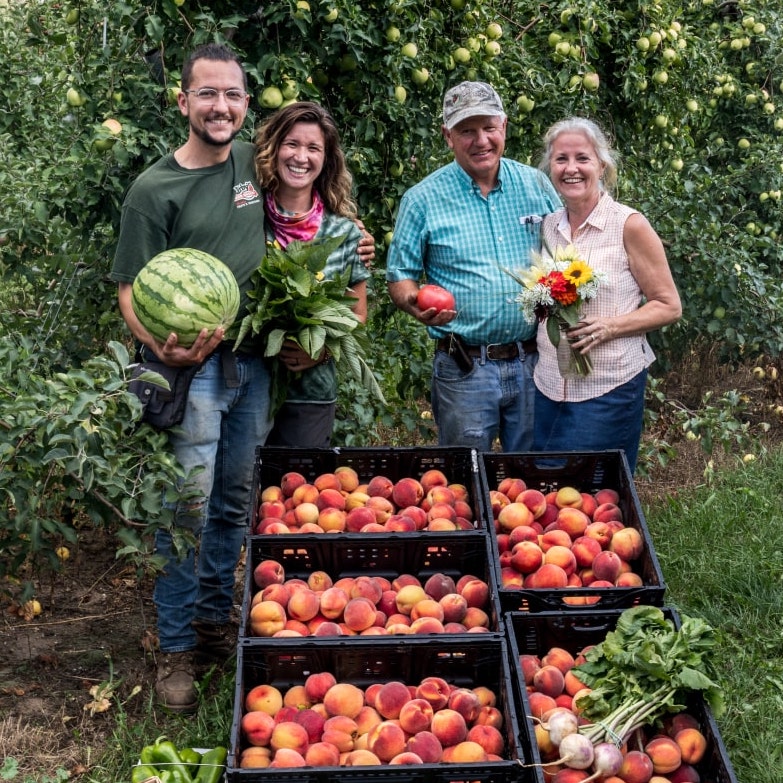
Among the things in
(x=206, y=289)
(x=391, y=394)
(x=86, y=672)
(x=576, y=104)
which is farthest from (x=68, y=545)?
(x=576, y=104)

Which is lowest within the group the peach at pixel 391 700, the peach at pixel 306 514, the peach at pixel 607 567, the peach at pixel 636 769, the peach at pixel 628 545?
the peach at pixel 636 769

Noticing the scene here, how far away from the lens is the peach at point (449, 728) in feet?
7.58

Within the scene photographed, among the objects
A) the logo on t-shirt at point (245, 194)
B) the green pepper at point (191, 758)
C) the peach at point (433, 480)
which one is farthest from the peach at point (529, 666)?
the logo on t-shirt at point (245, 194)

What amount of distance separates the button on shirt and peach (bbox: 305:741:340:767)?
1.83 m

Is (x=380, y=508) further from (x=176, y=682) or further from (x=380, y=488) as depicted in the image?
(x=176, y=682)

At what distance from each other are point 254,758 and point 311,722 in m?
0.16

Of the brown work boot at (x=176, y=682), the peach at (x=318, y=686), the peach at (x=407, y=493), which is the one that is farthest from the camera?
the brown work boot at (x=176, y=682)

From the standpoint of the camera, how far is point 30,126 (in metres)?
6.02

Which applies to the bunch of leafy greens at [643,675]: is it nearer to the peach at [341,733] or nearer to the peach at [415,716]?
the peach at [415,716]

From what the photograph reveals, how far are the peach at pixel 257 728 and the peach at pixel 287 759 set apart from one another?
2.6 inches

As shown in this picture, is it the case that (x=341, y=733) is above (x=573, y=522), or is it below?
below

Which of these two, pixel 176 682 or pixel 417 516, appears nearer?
pixel 417 516

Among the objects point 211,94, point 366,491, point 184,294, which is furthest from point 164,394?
point 211,94

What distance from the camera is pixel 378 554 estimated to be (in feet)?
9.64
